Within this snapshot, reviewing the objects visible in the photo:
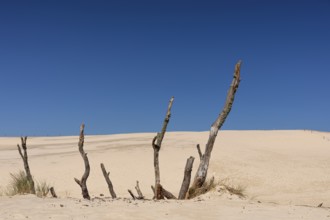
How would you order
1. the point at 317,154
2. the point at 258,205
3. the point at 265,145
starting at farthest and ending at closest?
1. the point at 265,145
2. the point at 317,154
3. the point at 258,205

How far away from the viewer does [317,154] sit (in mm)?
22047

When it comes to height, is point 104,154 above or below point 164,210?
above

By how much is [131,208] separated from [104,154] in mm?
14205

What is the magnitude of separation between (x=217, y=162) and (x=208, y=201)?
10689mm

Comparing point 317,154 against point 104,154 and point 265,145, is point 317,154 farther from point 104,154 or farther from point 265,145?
point 104,154

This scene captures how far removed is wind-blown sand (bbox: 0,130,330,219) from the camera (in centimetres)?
641

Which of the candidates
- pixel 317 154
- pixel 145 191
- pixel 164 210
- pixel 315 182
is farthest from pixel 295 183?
pixel 164 210

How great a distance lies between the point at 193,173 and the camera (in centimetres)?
1711

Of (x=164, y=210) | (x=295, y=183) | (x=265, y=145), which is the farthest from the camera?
(x=265, y=145)

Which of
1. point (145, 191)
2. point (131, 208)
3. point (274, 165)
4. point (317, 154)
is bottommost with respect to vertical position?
point (131, 208)

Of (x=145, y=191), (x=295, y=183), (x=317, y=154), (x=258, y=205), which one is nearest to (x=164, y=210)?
(x=258, y=205)

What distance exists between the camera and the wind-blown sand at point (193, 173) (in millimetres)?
6414

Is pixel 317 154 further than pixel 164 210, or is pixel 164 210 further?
pixel 317 154

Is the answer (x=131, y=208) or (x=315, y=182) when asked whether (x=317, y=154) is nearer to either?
(x=315, y=182)
